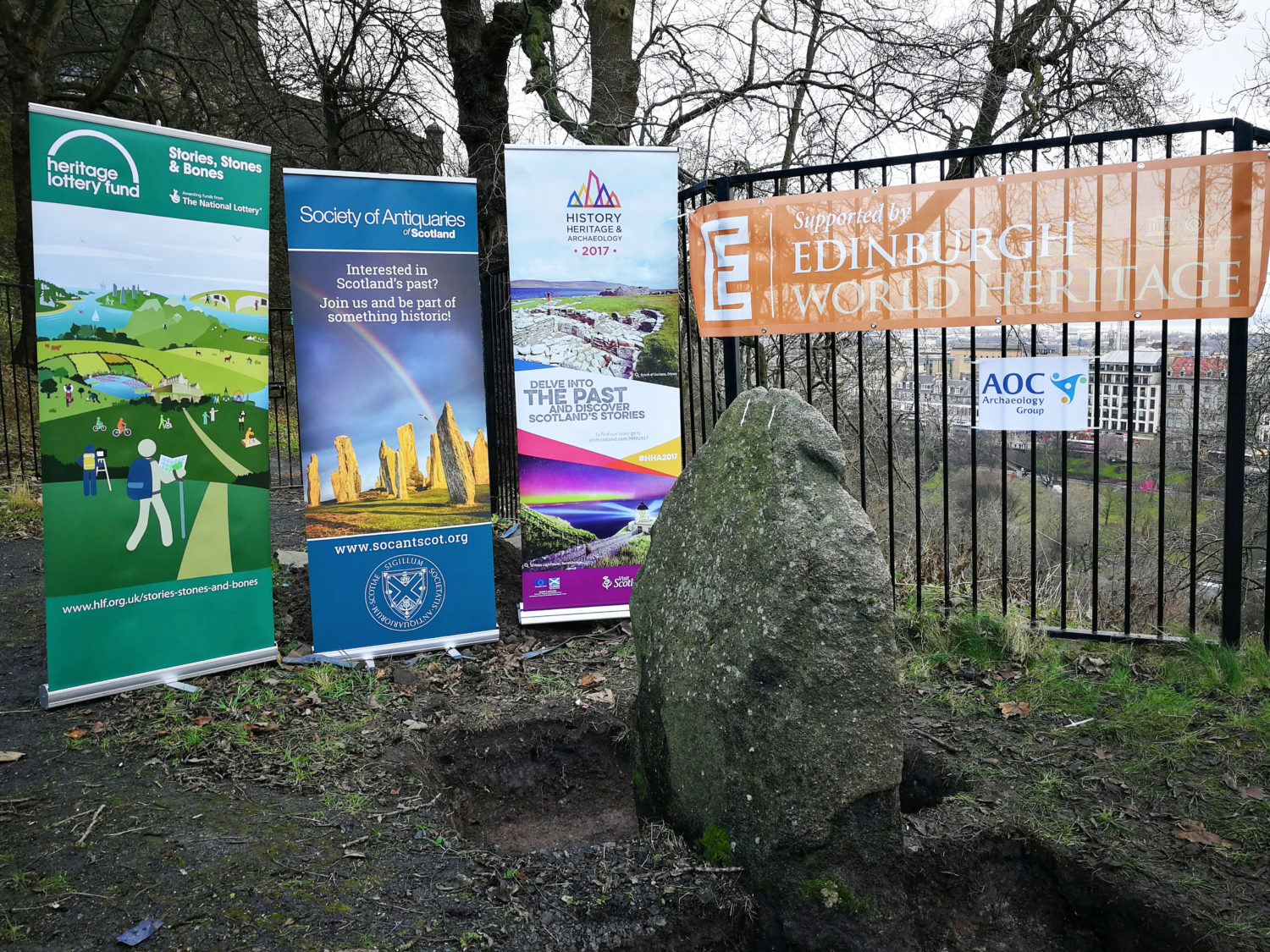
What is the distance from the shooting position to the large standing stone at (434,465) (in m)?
4.97

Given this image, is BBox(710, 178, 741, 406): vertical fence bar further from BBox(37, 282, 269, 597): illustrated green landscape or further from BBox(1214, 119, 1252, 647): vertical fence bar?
BBox(37, 282, 269, 597): illustrated green landscape

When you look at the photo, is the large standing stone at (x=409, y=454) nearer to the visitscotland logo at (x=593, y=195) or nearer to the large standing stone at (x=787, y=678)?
the visitscotland logo at (x=593, y=195)

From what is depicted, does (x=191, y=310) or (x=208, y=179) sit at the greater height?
(x=208, y=179)

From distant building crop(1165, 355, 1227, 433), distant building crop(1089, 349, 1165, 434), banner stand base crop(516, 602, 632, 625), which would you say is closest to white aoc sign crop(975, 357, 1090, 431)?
distant building crop(1089, 349, 1165, 434)

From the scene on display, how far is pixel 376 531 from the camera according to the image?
4.88 metres

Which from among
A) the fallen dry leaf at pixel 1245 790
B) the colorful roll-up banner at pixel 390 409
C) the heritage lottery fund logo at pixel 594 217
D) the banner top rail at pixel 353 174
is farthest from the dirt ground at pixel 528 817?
the banner top rail at pixel 353 174

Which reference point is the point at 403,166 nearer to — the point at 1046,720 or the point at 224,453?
the point at 224,453

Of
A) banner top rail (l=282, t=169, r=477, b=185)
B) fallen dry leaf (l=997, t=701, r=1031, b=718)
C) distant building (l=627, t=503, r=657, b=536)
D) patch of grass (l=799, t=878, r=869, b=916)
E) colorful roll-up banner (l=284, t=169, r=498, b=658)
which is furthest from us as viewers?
distant building (l=627, t=503, r=657, b=536)

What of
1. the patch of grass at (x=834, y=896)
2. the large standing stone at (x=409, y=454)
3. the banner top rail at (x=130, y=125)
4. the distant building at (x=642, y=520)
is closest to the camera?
the patch of grass at (x=834, y=896)

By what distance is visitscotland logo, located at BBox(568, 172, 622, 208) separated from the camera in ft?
16.5

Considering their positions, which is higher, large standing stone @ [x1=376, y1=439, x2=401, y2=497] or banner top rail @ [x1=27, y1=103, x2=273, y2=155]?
banner top rail @ [x1=27, y1=103, x2=273, y2=155]

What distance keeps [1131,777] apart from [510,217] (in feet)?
13.4

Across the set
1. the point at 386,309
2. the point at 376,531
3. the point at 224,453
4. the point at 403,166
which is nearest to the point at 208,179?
the point at 386,309

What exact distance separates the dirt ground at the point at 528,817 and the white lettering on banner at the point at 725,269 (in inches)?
84.4
